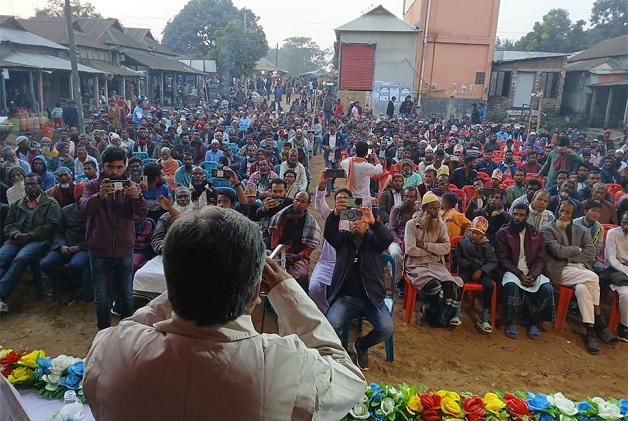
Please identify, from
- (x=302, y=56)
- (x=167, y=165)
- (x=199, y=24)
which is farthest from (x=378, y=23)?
(x=302, y=56)

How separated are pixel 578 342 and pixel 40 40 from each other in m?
19.2

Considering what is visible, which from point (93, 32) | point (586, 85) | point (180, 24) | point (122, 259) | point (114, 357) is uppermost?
point (180, 24)

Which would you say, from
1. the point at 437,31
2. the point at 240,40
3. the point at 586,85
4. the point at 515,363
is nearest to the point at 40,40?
the point at 240,40

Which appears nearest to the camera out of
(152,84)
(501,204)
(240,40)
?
(501,204)

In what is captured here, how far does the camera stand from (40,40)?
17219 mm

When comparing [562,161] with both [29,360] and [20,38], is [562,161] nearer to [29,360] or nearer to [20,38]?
[29,360]

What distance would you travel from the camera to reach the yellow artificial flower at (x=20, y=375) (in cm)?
278

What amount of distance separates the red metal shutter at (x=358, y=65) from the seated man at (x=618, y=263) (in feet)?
57.6

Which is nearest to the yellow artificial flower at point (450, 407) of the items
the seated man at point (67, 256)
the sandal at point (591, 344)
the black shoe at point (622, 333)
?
the sandal at point (591, 344)

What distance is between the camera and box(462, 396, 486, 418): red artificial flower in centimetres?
249

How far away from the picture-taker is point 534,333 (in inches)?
185

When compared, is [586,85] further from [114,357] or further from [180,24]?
[180,24]

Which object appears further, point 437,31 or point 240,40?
point 240,40

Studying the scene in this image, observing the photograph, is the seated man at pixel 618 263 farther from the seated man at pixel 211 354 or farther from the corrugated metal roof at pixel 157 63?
the corrugated metal roof at pixel 157 63
